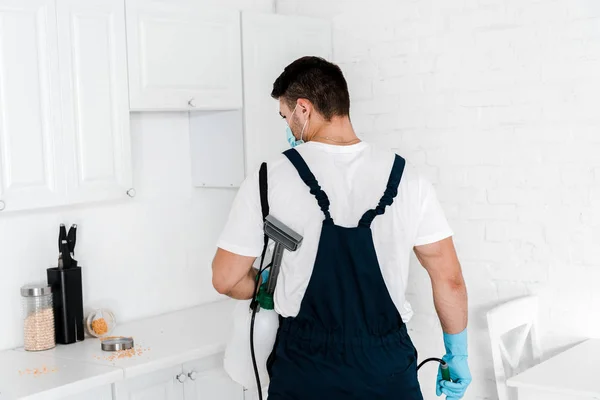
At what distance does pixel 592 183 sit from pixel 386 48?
3.46 feet

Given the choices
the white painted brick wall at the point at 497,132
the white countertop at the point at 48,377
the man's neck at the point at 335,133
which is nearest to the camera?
the man's neck at the point at 335,133

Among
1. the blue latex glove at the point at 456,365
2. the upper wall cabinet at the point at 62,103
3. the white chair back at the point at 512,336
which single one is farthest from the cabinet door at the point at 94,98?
the white chair back at the point at 512,336

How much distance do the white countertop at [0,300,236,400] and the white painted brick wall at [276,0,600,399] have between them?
97 cm

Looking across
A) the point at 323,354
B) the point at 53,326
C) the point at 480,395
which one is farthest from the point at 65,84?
the point at 480,395

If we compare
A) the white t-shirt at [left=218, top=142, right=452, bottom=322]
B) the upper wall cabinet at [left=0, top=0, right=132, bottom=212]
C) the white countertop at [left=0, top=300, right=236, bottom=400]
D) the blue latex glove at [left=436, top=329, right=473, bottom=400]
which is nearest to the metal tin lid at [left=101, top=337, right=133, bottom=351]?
the white countertop at [left=0, top=300, right=236, bottom=400]

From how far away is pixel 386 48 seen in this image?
3336mm

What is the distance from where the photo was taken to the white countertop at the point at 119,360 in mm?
2260

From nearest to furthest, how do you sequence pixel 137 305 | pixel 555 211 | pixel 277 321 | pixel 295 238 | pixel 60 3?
pixel 295 238 < pixel 277 321 < pixel 60 3 < pixel 555 211 < pixel 137 305

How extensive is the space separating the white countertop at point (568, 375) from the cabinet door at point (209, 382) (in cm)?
103

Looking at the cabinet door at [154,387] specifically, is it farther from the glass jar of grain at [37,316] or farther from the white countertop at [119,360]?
the glass jar of grain at [37,316]

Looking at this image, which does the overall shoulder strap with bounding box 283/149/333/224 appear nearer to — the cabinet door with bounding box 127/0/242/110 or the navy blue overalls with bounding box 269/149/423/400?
the navy blue overalls with bounding box 269/149/423/400

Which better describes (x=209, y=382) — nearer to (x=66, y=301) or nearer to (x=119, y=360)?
(x=119, y=360)

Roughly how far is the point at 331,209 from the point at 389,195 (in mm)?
151

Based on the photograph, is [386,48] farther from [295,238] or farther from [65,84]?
[295,238]
